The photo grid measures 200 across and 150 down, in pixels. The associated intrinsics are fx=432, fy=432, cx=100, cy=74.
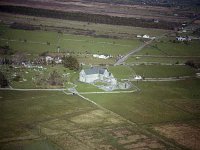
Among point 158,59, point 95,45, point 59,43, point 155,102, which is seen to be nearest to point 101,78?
Result: point 155,102

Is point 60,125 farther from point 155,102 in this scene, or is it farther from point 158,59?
point 158,59

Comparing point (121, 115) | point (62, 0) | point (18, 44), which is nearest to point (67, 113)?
point (121, 115)

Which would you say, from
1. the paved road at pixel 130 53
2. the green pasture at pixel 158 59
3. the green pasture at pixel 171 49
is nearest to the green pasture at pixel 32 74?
the paved road at pixel 130 53

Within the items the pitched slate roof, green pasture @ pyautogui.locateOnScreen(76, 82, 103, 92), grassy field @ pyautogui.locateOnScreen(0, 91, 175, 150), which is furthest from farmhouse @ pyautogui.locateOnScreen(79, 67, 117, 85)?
grassy field @ pyautogui.locateOnScreen(0, 91, 175, 150)

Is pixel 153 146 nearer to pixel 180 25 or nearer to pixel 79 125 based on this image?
pixel 79 125

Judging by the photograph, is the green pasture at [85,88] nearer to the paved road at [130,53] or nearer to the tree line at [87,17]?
the paved road at [130,53]

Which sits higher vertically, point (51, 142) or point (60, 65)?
point (60, 65)
